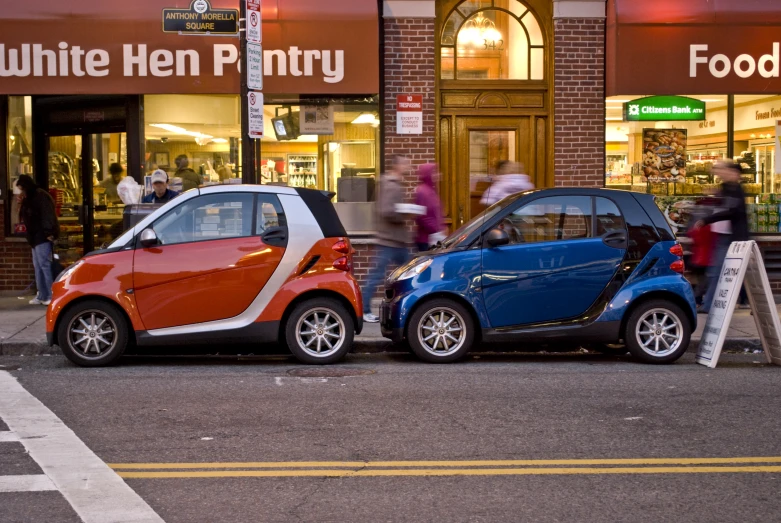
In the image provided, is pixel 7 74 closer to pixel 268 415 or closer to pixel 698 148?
pixel 268 415

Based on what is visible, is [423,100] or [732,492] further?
[423,100]

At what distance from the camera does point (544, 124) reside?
14.5 metres

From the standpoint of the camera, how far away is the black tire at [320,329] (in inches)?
367

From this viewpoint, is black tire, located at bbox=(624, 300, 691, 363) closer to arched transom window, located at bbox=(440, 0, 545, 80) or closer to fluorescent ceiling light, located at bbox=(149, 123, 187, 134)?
arched transom window, located at bbox=(440, 0, 545, 80)

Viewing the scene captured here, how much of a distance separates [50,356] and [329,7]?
583 centimetres

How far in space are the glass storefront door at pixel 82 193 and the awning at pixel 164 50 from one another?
6.30ft

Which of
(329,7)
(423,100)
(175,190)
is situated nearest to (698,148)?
(423,100)

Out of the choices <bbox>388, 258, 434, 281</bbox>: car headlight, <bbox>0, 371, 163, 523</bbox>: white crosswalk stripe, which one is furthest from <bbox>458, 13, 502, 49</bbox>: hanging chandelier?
<bbox>0, 371, 163, 523</bbox>: white crosswalk stripe

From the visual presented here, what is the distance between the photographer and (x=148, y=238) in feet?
29.7

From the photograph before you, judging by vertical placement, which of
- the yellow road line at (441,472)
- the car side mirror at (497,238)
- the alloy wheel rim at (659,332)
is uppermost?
the car side mirror at (497,238)

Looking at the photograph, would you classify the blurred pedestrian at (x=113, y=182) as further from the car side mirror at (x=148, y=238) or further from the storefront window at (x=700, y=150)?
the storefront window at (x=700, y=150)

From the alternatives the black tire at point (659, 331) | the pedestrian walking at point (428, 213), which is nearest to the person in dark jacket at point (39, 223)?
the pedestrian walking at point (428, 213)

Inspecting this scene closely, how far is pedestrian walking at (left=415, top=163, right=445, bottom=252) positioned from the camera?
11898 mm

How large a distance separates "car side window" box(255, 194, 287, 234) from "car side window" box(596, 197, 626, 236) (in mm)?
2980
